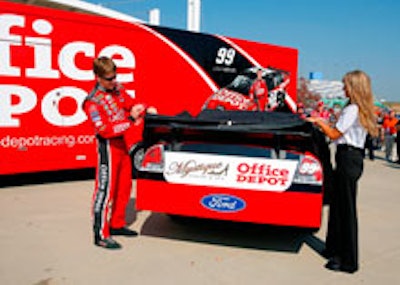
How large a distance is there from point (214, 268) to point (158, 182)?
3.24 ft

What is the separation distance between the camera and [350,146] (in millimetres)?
3754

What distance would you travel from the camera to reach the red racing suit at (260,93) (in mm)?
9477

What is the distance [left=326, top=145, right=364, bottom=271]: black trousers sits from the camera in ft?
12.3

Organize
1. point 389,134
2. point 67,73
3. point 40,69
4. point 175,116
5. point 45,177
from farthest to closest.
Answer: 1. point 389,134
2. point 45,177
3. point 67,73
4. point 40,69
5. point 175,116

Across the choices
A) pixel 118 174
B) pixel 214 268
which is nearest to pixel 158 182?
pixel 118 174

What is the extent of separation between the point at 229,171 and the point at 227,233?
130 cm

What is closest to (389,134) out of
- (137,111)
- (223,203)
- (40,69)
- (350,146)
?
(350,146)

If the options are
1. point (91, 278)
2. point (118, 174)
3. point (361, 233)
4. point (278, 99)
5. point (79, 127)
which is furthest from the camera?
point (278, 99)

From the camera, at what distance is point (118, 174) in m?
4.36

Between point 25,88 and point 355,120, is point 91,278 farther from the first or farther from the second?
point 25,88

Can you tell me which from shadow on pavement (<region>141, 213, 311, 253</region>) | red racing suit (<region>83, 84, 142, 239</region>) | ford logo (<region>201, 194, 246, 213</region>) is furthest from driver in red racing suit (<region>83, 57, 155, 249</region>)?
ford logo (<region>201, 194, 246, 213</region>)

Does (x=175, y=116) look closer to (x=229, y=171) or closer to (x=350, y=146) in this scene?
(x=229, y=171)

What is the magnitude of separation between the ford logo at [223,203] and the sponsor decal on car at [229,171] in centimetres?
12

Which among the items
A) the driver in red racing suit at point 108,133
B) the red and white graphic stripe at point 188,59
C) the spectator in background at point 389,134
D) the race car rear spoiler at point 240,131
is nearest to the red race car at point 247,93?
the red and white graphic stripe at point 188,59
